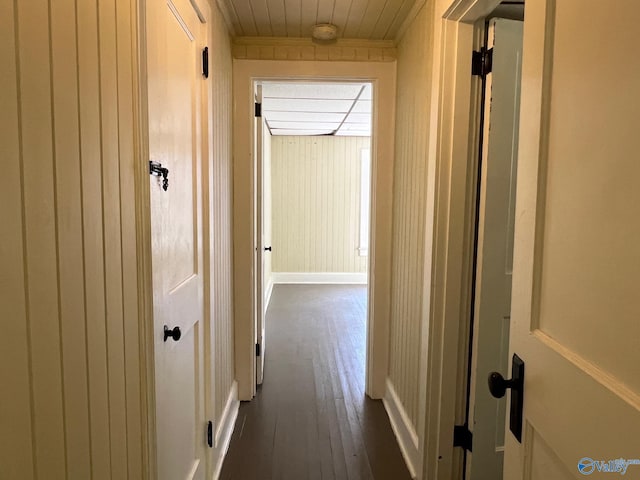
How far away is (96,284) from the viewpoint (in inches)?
33.4

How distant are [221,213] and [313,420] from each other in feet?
4.60

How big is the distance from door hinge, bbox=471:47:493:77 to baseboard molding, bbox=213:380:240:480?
2072mm

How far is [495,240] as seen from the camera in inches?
66.9

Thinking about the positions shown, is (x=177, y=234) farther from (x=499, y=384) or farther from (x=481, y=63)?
(x=481, y=63)

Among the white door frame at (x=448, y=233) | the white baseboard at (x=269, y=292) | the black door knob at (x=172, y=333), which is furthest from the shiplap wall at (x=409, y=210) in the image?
the white baseboard at (x=269, y=292)

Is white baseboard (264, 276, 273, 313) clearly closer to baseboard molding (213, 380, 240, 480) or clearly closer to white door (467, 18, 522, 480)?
baseboard molding (213, 380, 240, 480)

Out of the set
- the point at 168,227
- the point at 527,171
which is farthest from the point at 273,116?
the point at 527,171

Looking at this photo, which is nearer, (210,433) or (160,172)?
(160,172)

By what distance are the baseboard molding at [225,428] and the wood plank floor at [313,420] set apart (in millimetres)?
43

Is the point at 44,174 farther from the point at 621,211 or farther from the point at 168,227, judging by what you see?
the point at 621,211

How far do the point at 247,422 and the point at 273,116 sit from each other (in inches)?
140

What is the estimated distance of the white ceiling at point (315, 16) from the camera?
83.1 inches

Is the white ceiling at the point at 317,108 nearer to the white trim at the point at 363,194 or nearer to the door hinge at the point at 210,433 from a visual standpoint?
the white trim at the point at 363,194

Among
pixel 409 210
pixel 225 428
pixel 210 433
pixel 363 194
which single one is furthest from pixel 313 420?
pixel 363 194
